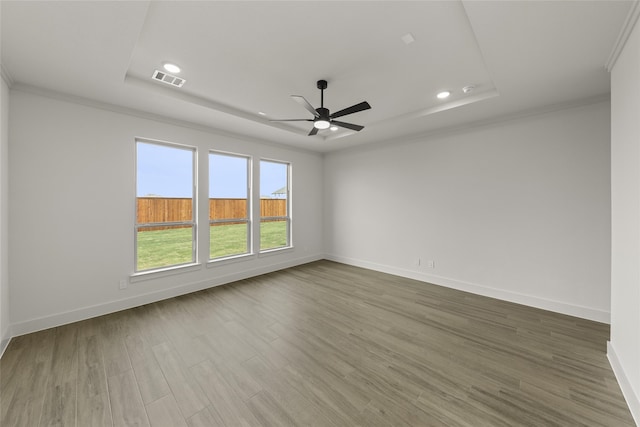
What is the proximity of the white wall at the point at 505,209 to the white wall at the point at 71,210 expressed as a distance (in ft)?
13.2

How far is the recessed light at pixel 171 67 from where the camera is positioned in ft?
7.91

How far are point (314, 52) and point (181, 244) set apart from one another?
3.53m

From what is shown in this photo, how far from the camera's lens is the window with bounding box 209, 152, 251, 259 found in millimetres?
4297

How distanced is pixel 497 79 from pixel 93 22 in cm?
370

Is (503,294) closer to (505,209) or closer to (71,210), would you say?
(505,209)

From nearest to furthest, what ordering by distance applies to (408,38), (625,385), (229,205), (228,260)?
(625,385) < (408,38) < (228,260) < (229,205)

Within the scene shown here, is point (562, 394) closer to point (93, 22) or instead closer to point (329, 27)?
point (329, 27)

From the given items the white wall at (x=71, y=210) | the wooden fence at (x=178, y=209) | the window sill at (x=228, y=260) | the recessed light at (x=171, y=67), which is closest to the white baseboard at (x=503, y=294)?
the window sill at (x=228, y=260)

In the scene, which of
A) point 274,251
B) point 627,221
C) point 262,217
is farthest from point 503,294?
point 262,217

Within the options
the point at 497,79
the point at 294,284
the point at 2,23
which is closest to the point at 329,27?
the point at 497,79

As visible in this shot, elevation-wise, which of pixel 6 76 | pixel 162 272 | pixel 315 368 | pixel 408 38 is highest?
pixel 408 38

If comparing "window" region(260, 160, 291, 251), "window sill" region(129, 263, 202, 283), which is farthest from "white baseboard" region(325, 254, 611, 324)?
"window sill" region(129, 263, 202, 283)

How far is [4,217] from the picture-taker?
243cm

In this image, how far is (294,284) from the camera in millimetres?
4270
